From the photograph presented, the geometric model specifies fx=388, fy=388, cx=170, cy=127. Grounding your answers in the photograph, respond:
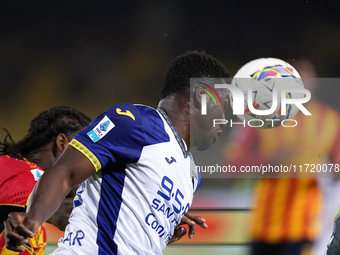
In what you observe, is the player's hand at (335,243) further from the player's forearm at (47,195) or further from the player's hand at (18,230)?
the player's hand at (18,230)

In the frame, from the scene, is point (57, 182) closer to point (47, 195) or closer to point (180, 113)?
point (47, 195)

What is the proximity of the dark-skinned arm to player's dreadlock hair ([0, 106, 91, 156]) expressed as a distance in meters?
1.50

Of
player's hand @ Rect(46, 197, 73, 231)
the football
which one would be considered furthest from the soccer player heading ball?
the football

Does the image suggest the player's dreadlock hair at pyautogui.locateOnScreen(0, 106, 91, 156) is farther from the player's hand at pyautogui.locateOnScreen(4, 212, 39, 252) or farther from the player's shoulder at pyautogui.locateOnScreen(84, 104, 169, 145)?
the player's hand at pyautogui.locateOnScreen(4, 212, 39, 252)

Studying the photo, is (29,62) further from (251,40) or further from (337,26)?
(337,26)

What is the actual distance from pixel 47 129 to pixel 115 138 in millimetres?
1578

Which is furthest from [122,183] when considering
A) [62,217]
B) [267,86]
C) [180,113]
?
[267,86]

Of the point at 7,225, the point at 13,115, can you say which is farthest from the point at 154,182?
the point at 13,115

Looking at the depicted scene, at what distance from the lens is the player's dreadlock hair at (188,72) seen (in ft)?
5.90

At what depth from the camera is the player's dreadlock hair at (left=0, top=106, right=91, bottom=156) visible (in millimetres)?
2682

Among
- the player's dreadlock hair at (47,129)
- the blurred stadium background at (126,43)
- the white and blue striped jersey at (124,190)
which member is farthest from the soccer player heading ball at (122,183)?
the blurred stadium background at (126,43)

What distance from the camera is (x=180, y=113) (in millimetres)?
1709

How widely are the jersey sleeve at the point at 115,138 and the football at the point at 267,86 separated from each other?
69.4 inches

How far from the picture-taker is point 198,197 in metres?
4.70
